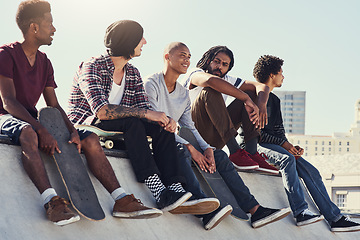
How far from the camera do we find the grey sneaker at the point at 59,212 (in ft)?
10.7

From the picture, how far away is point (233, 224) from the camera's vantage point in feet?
16.1

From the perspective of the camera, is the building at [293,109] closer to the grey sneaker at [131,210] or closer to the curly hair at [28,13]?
the curly hair at [28,13]

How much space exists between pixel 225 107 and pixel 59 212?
2.59m

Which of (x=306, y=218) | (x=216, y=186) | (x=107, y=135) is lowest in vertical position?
(x=306, y=218)

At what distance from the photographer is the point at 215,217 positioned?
14.3ft

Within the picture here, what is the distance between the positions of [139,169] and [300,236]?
2.21 metres

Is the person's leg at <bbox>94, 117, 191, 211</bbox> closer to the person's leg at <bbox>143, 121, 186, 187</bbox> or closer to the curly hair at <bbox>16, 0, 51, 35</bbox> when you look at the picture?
the person's leg at <bbox>143, 121, 186, 187</bbox>

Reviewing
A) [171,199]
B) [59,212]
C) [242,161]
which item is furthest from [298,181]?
[59,212]

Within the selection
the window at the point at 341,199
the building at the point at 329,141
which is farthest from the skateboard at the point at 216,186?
the building at the point at 329,141

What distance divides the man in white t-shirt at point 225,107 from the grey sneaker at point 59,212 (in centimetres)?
242

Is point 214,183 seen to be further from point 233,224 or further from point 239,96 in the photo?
point 239,96

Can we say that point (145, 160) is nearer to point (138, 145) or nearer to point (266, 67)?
point (138, 145)

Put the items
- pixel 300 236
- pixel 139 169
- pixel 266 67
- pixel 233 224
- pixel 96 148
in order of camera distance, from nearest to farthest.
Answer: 1. pixel 96 148
2. pixel 139 169
3. pixel 233 224
4. pixel 300 236
5. pixel 266 67

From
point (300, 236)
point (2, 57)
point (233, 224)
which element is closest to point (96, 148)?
point (2, 57)
